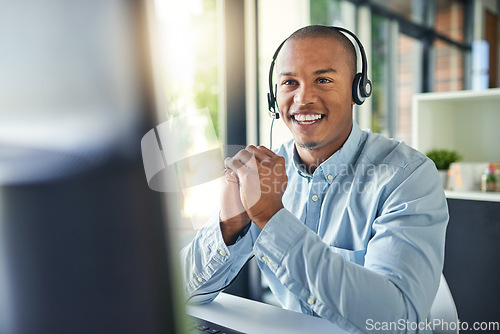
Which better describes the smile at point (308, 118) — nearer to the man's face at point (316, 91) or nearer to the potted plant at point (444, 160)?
the man's face at point (316, 91)

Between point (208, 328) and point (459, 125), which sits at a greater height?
point (459, 125)

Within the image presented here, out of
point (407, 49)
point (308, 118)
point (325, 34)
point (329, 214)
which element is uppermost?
point (407, 49)

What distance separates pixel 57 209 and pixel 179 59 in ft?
7.20

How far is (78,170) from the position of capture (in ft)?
0.78

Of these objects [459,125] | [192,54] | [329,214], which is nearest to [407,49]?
[459,125]

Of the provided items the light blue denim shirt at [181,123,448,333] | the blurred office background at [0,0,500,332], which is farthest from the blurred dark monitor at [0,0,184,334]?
the light blue denim shirt at [181,123,448,333]

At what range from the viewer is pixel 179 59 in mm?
2332

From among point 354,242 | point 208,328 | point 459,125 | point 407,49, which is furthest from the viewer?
point 407,49

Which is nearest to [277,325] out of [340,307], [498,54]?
[340,307]

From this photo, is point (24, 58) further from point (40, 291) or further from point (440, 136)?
point (440, 136)

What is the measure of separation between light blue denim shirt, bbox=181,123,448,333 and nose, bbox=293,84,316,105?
15 centimetres

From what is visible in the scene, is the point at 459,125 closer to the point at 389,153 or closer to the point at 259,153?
the point at 389,153

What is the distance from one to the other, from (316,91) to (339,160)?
194 mm

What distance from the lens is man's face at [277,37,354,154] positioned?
3.79ft
